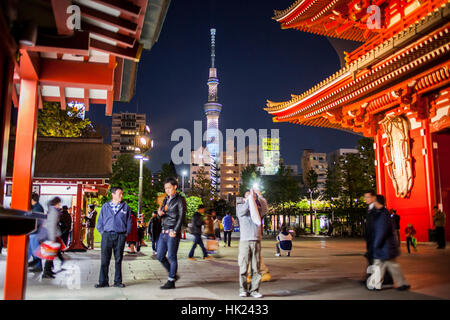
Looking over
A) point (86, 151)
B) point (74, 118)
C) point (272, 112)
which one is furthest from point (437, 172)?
point (74, 118)

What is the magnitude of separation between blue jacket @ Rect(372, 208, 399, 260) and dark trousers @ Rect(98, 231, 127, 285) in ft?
15.8

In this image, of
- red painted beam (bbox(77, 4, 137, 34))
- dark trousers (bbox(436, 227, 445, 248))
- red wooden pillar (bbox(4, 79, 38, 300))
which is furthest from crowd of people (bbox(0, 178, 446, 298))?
dark trousers (bbox(436, 227, 445, 248))

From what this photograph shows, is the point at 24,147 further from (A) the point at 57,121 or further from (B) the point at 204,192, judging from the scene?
(B) the point at 204,192

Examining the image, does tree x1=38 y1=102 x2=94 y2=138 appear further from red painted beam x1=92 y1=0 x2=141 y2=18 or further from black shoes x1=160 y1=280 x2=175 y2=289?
red painted beam x1=92 y1=0 x2=141 y2=18

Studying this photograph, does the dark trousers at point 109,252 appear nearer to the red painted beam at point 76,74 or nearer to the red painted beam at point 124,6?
the red painted beam at point 76,74

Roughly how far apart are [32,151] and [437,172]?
659 inches

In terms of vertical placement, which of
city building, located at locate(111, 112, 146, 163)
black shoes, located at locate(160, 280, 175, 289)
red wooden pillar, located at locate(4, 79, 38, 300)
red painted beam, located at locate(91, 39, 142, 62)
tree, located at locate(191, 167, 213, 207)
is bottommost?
black shoes, located at locate(160, 280, 175, 289)

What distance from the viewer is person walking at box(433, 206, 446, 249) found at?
15288 mm

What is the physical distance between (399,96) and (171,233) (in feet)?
47.1

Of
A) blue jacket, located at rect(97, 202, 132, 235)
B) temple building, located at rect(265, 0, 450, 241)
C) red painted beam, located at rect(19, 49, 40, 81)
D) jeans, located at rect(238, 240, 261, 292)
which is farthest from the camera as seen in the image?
temple building, located at rect(265, 0, 450, 241)

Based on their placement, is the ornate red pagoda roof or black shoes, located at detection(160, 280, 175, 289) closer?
black shoes, located at detection(160, 280, 175, 289)

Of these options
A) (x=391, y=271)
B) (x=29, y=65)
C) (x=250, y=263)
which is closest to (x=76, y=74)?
(x=29, y=65)

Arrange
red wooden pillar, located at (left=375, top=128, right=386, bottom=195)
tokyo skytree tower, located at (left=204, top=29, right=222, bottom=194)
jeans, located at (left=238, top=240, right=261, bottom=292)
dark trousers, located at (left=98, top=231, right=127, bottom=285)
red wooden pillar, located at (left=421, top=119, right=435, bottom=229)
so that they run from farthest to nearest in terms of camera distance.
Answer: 1. tokyo skytree tower, located at (left=204, top=29, right=222, bottom=194)
2. red wooden pillar, located at (left=375, top=128, right=386, bottom=195)
3. red wooden pillar, located at (left=421, top=119, right=435, bottom=229)
4. dark trousers, located at (left=98, top=231, right=127, bottom=285)
5. jeans, located at (left=238, top=240, right=261, bottom=292)

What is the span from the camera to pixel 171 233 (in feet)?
23.8
